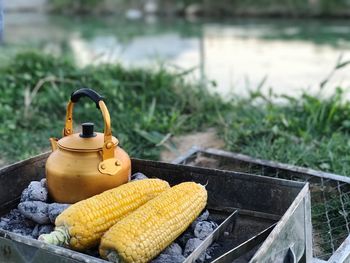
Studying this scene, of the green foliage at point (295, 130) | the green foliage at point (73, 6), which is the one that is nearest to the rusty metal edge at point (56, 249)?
the green foliage at point (295, 130)

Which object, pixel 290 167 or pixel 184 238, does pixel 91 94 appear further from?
pixel 290 167

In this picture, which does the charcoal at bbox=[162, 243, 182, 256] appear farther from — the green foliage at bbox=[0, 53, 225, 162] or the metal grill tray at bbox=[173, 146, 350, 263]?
the green foliage at bbox=[0, 53, 225, 162]

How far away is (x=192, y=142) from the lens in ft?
13.1

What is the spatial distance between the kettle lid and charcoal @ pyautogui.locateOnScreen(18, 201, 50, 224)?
222 mm

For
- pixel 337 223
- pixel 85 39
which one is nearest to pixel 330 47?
pixel 85 39

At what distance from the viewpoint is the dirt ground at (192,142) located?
3762mm

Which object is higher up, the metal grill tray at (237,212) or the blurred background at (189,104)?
the metal grill tray at (237,212)

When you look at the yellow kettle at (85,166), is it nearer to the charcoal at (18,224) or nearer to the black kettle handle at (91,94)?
the black kettle handle at (91,94)

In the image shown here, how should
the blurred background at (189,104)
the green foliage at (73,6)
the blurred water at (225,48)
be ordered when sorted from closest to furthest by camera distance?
1. the blurred background at (189,104)
2. the blurred water at (225,48)
3. the green foliage at (73,6)

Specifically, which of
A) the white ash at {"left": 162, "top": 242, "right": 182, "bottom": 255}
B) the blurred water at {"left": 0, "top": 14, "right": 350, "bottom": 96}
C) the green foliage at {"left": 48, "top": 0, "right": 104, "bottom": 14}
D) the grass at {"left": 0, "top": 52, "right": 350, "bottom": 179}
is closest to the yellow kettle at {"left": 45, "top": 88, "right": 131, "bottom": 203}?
the white ash at {"left": 162, "top": 242, "right": 182, "bottom": 255}

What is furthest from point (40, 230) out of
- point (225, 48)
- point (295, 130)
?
point (225, 48)

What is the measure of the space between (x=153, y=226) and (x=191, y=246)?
0.62ft

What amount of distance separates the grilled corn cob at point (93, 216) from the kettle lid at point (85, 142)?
171mm

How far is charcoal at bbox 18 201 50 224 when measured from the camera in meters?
1.93
